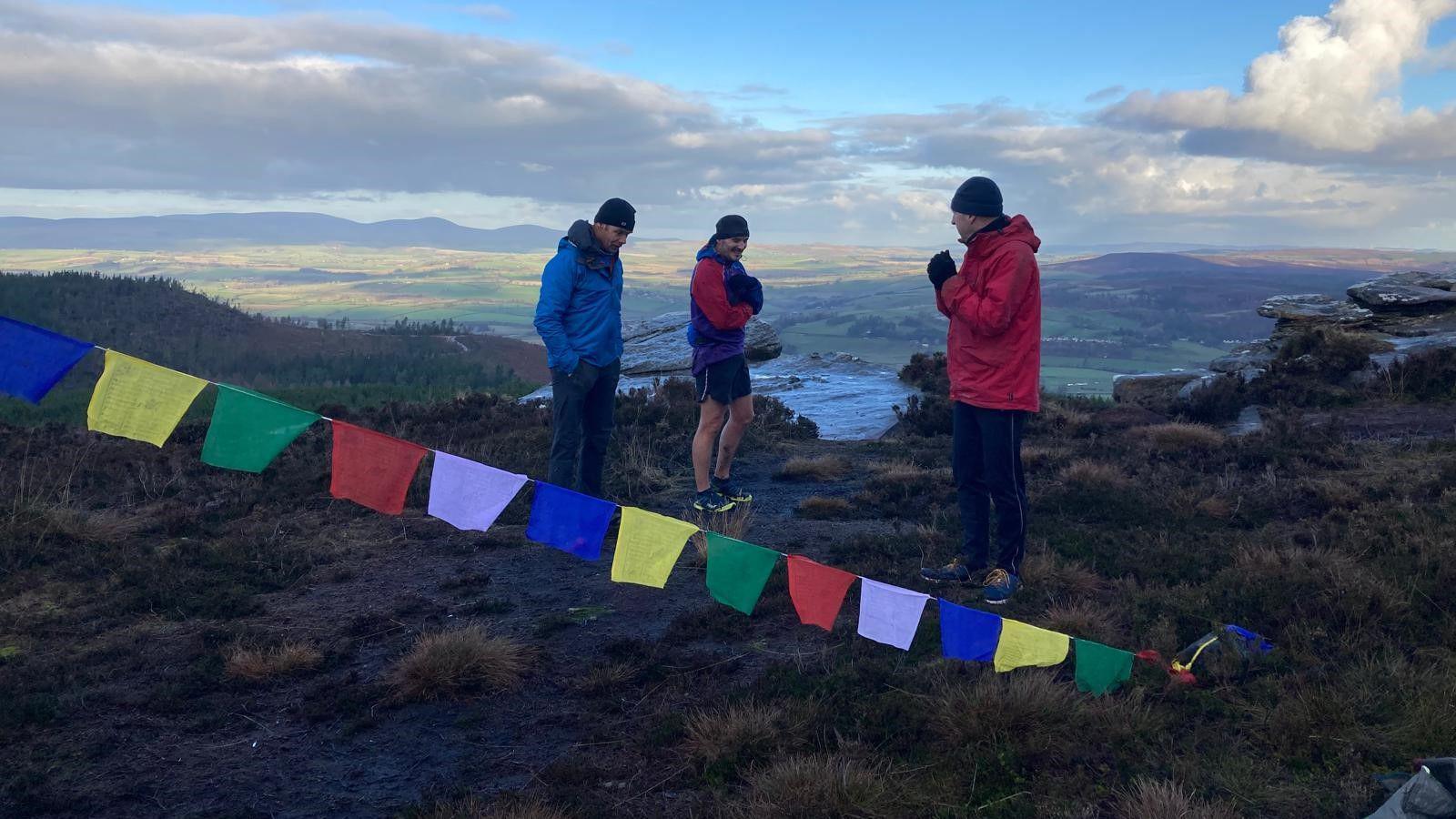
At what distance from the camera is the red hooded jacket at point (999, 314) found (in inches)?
183

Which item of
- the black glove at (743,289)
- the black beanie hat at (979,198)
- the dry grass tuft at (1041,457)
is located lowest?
the dry grass tuft at (1041,457)

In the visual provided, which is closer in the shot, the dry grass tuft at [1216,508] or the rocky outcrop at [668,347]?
the dry grass tuft at [1216,508]

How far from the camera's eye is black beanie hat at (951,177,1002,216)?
4.77 metres

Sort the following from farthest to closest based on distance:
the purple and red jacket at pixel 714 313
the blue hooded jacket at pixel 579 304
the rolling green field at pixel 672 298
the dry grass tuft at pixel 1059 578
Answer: the rolling green field at pixel 672 298 < the purple and red jacket at pixel 714 313 < the blue hooded jacket at pixel 579 304 < the dry grass tuft at pixel 1059 578

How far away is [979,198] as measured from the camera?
4.77 m

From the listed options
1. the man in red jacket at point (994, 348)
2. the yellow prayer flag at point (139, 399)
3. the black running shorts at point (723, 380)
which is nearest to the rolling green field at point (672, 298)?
the black running shorts at point (723, 380)

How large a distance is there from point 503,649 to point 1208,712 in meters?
3.10

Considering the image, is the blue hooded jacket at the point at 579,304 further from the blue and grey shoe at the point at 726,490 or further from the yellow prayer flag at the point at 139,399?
the yellow prayer flag at the point at 139,399

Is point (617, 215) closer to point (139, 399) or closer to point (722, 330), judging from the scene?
point (722, 330)

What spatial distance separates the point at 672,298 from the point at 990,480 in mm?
80291

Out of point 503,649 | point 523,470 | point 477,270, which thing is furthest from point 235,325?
point 477,270

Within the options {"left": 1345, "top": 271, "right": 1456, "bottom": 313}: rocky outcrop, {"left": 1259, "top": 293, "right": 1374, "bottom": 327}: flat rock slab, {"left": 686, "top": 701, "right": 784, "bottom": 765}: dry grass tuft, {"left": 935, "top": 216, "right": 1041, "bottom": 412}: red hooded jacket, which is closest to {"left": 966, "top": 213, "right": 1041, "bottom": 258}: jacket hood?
{"left": 935, "top": 216, "right": 1041, "bottom": 412}: red hooded jacket

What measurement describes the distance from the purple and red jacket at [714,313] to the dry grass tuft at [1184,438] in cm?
506

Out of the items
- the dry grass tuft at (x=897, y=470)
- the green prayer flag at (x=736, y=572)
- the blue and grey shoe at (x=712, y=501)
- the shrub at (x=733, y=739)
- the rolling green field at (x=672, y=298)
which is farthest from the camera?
the rolling green field at (x=672, y=298)
